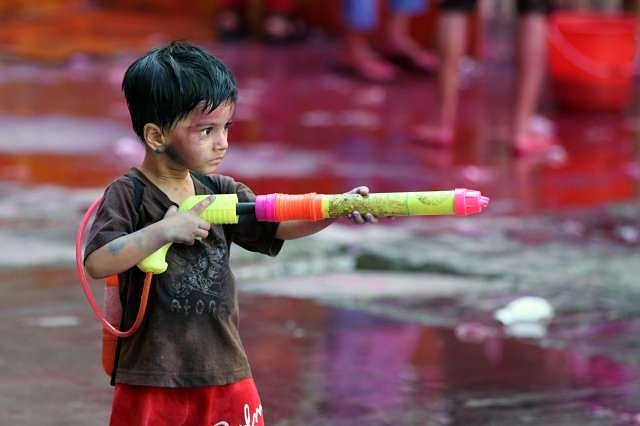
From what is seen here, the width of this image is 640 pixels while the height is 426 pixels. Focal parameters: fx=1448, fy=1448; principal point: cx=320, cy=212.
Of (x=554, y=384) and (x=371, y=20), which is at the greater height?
(x=371, y=20)

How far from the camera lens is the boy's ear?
3.12 metres

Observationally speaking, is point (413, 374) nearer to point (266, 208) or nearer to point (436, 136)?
point (266, 208)

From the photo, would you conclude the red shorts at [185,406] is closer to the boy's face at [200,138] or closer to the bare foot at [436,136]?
the boy's face at [200,138]

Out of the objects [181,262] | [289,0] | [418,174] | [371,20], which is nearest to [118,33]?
[289,0]

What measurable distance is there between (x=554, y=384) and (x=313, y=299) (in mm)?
1269

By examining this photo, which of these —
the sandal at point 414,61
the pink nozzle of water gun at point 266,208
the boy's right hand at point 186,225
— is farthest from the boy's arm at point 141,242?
the sandal at point 414,61

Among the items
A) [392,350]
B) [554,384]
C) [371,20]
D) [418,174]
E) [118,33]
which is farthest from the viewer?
[118,33]

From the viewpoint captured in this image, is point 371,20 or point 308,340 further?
point 371,20

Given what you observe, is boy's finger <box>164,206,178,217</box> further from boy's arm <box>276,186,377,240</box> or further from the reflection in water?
the reflection in water

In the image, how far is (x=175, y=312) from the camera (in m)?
3.12

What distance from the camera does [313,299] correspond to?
5711mm

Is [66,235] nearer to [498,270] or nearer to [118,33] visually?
[498,270]

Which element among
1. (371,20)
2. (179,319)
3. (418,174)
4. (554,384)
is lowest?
(554,384)

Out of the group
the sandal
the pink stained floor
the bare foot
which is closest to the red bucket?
the pink stained floor
